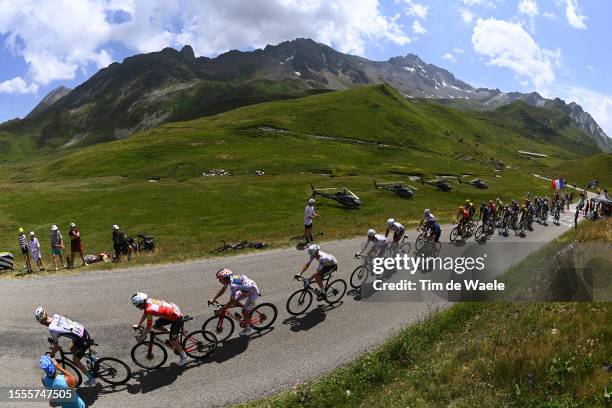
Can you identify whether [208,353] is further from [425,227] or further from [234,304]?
[425,227]

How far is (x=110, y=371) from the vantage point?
48.9 ft

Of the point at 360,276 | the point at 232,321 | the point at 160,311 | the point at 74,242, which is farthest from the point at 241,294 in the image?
the point at 74,242

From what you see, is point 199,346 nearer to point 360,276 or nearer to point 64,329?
point 64,329

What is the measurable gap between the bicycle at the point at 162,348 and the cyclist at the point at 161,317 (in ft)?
0.69

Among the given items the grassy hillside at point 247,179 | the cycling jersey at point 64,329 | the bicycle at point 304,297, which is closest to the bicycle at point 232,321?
the bicycle at point 304,297

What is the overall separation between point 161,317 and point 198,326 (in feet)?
12.4

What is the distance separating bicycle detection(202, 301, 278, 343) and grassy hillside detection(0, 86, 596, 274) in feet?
40.4

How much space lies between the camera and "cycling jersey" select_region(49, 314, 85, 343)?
45.8 feet

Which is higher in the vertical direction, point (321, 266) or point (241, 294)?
point (321, 266)

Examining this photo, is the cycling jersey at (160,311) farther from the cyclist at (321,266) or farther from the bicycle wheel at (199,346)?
the cyclist at (321,266)

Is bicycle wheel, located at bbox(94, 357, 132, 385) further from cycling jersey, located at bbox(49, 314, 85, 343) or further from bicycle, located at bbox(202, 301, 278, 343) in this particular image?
bicycle, located at bbox(202, 301, 278, 343)

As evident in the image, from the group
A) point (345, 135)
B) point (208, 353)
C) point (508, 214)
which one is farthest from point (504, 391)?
point (345, 135)

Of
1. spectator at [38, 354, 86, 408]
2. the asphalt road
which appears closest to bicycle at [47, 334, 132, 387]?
the asphalt road

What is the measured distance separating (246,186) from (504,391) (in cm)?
6722
